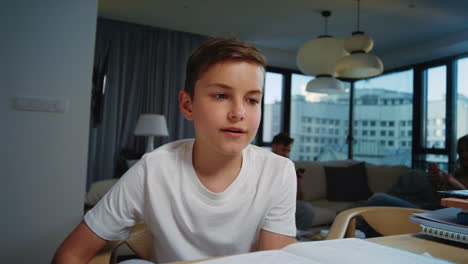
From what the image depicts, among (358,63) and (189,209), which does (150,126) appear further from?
(189,209)

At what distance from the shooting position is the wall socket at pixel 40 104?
1.98 meters

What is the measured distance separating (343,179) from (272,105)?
238 cm

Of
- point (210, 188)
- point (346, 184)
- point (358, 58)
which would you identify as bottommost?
point (346, 184)

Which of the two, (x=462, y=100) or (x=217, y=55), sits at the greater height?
(x=462, y=100)

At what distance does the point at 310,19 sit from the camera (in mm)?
4188

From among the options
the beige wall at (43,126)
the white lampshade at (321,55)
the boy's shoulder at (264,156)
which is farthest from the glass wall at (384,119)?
the boy's shoulder at (264,156)

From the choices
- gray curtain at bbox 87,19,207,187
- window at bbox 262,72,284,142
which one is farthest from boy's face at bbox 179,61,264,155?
window at bbox 262,72,284,142

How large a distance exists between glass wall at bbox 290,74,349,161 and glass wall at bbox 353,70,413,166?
0.28 m

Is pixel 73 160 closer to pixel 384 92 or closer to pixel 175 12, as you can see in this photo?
pixel 175 12

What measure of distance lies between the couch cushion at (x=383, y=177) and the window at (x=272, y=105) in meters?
2.03

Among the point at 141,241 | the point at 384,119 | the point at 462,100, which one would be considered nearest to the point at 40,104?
the point at 141,241

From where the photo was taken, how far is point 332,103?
614 cm

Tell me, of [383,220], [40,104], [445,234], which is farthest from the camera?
[40,104]

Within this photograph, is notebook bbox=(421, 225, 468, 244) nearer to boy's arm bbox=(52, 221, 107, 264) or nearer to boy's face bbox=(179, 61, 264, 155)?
boy's face bbox=(179, 61, 264, 155)
